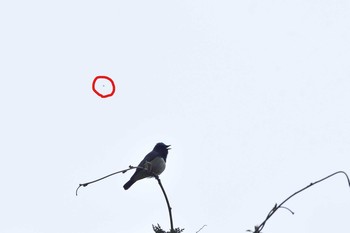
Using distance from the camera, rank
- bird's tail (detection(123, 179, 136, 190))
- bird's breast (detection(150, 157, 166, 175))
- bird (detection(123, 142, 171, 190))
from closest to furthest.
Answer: bird (detection(123, 142, 171, 190))
bird's tail (detection(123, 179, 136, 190))
bird's breast (detection(150, 157, 166, 175))

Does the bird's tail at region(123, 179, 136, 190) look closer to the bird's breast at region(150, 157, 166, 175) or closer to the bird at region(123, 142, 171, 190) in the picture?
the bird at region(123, 142, 171, 190)

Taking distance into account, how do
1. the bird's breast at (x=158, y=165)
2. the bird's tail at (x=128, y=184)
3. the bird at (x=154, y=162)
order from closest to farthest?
the bird at (x=154, y=162) < the bird's tail at (x=128, y=184) < the bird's breast at (x=158, y=165)

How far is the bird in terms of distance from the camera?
526 inches

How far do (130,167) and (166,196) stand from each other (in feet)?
1.10

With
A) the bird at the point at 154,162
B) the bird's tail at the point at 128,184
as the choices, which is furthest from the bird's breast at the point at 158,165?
the bird's tail at the point at 128,184

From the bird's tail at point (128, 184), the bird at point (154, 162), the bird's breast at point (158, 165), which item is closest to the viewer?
the bird at point (154, 162)

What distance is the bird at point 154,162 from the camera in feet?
43.9

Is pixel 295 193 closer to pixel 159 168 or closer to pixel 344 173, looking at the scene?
pixel 344 173

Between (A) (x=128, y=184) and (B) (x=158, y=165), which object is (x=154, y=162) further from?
(A) (x=128, y=184)

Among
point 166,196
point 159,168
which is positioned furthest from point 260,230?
point 159,168

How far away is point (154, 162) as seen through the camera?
1401 centimetres

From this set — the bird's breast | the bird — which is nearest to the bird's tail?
the bird

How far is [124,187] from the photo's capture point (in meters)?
14.0

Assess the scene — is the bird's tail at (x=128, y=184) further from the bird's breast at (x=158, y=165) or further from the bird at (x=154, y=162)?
the bird's breast at (x=158, y=165)
